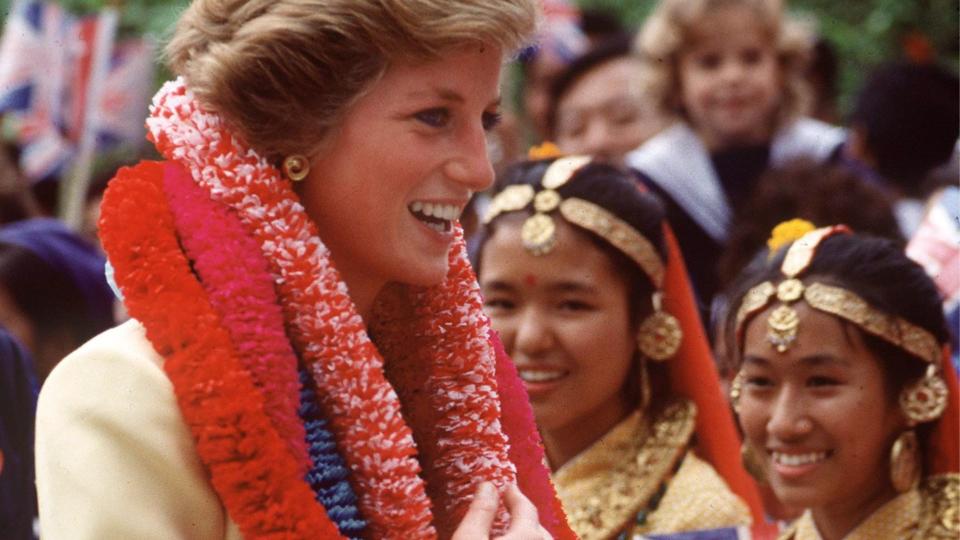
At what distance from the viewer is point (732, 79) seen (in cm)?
688

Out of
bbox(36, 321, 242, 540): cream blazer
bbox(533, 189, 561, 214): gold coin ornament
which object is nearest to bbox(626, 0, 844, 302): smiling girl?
bbox(533, 189, 561, 214): gold coin ornament

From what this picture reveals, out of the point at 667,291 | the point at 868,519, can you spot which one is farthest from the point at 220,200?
the point at 667,291

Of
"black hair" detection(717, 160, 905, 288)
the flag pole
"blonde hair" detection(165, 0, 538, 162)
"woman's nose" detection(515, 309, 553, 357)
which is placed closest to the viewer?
"blonde hair" detection(165, 0, 538, 162)

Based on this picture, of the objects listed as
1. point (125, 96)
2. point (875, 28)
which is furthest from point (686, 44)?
point (125, 96)

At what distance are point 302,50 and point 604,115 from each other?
16.7 ft

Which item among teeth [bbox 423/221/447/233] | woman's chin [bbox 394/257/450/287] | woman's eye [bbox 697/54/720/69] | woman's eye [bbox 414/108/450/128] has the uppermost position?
woman's eye [bbox 414/108/450/128]

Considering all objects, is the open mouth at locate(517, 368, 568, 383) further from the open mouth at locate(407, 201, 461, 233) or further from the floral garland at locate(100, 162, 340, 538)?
the floral garland at locate(100, 162, 340, 538)

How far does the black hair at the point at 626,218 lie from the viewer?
198 inches

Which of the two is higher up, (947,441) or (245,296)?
(245,296)

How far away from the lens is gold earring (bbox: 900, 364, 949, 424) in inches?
172

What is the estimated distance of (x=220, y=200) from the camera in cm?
291

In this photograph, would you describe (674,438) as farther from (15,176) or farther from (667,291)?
(15,176)

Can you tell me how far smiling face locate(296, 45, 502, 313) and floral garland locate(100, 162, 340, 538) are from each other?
257 mm

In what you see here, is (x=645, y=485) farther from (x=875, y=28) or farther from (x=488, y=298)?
(x=875, y=28)
